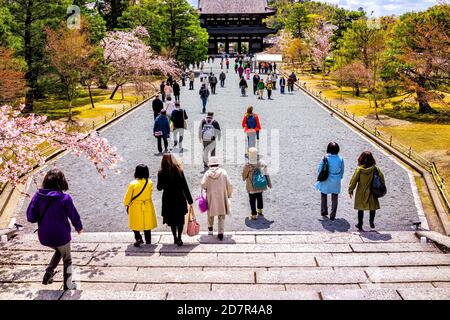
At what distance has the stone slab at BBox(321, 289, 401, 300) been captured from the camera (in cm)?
406

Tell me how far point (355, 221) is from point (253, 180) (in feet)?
7.15

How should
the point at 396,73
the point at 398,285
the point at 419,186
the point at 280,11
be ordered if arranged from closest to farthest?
the point at 398,285, the point at 419,186, the point at 396,73, the point at 280,11

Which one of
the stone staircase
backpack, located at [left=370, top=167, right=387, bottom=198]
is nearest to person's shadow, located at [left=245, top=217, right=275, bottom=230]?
the stone staircase

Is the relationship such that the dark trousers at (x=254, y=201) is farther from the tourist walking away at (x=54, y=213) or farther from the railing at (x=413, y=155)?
the railing at (x=413, y=155)

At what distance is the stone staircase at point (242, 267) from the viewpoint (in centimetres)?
432

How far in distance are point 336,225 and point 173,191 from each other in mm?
3415

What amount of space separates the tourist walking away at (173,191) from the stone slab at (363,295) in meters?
2.91

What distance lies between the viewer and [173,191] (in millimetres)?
6434

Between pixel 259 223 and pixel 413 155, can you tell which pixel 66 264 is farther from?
pixel 413 155

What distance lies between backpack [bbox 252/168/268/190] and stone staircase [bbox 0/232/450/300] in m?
0.98

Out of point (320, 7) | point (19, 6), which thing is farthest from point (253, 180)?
point (320, 7)

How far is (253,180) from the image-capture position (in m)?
7.94

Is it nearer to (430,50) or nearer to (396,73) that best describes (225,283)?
(430,50)

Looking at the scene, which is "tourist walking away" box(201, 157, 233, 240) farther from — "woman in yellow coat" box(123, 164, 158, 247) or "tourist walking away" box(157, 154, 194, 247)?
"woman in yellow coat" box(123, 164, 158, 247)
